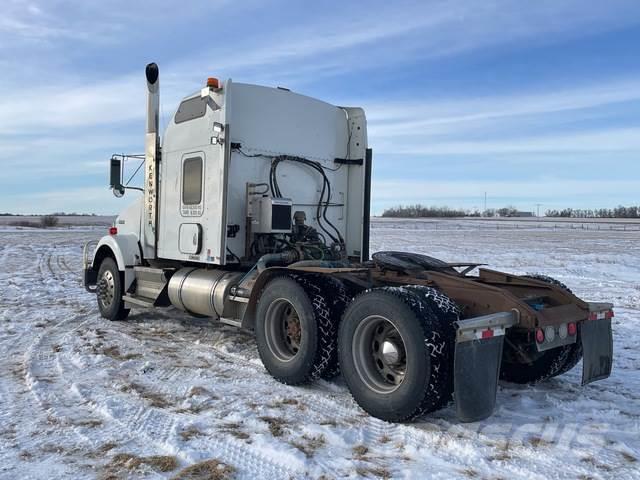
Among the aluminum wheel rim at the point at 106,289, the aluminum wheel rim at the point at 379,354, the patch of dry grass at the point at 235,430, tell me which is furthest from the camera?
the aluminum wheel rim at the point at 106,289

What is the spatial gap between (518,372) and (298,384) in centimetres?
219

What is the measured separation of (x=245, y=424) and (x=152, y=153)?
5.34 meters

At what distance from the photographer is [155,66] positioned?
8.67 metres

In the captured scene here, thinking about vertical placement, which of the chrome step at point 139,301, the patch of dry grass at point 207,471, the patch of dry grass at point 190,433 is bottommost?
the patch of dry grass at point 190,433

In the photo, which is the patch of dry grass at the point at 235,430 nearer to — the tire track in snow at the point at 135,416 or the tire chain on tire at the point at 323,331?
the tire track in snow at the point at 135,416

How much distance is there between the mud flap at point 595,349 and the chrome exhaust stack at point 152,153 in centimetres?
618

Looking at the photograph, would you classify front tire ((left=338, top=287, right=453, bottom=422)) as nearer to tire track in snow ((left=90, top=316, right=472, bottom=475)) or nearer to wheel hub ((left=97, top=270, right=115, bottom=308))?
tire track in snow ((left=90, top=316, right=472, bottom=475))

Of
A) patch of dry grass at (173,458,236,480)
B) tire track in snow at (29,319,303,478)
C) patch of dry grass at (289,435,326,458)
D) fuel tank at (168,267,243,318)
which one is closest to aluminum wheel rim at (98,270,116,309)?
fuel tank at (168,267,243,318)

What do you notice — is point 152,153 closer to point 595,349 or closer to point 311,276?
point 311,276

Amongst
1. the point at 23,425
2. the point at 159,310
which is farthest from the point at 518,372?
the point at 159,310

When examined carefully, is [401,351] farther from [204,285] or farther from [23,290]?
[23,290]

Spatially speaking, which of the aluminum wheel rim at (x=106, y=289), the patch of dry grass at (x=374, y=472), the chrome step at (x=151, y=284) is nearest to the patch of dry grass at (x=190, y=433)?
the patch of dry grass at (x=374, y=472)

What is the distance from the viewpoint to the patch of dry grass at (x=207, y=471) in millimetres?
3545

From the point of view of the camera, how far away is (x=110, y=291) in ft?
30.4
